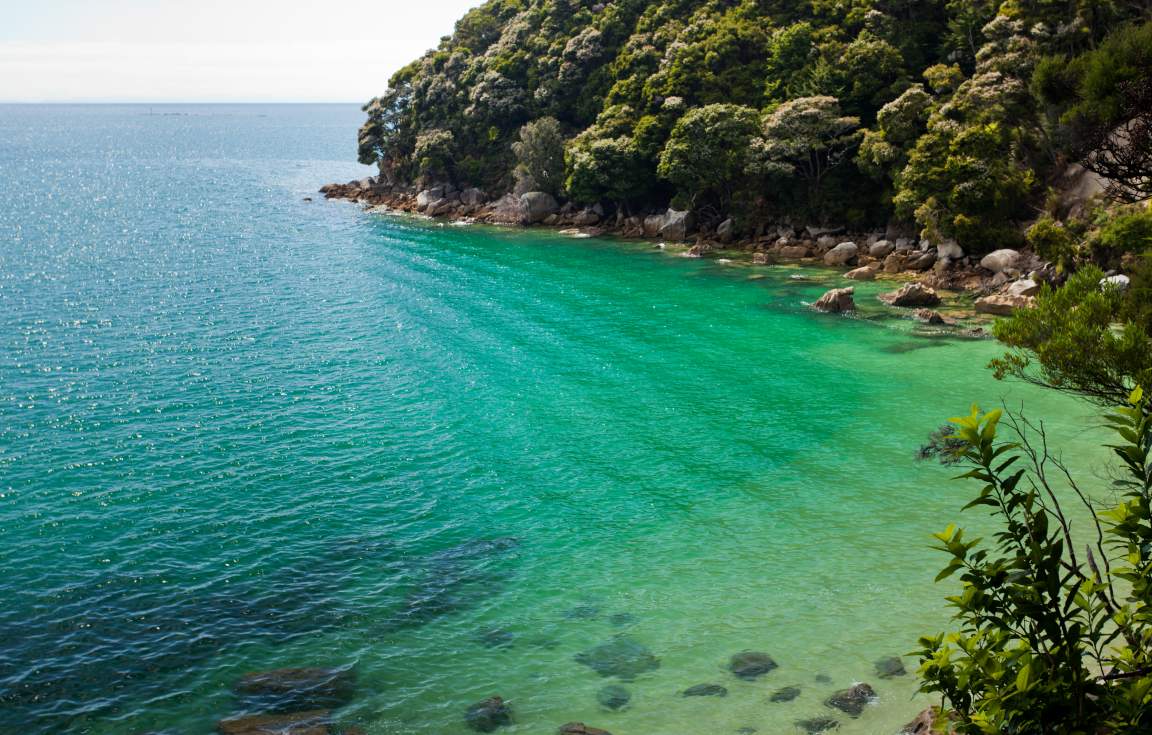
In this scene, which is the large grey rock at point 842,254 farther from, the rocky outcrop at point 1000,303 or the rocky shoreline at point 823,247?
the rocky outcrop at point 1000,303

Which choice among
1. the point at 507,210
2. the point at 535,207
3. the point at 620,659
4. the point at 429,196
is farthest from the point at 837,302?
the point at 429,196

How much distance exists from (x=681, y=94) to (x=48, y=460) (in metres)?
71.3

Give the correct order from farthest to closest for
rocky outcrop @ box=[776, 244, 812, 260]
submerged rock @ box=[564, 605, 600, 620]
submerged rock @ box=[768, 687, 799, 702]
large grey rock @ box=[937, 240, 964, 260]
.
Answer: rocky outcrop @ box=[776, 244, 812, 260] → large grey rock @ box=[937, 240, 964, 260] → submerged rock @ box=[564, 605, 600, 620] → submerged rock @ box=[768, 687, 799, 702]

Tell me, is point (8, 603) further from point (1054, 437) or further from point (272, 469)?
point (1054, 437)

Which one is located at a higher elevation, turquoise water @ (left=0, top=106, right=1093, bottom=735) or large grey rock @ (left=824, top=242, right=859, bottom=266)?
large grey rock @ (left=824, top=242, right=859, bottom=266)

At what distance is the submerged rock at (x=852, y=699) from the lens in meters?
20.0

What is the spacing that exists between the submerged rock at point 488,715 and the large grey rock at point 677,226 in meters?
70.7

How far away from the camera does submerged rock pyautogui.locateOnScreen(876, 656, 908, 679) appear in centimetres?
2131

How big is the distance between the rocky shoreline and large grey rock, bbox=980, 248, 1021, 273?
7 centimetres

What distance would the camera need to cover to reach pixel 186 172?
551 ft

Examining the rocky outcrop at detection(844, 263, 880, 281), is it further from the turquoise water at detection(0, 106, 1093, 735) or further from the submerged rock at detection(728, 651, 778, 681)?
the submerged rock at detection(728, 651, 778, 681)

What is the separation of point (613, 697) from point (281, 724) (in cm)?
791

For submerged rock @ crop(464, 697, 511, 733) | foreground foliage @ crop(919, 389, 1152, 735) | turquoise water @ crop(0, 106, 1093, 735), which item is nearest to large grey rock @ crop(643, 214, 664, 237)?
turquoise water @ crop(0, 106, 1093, 735)

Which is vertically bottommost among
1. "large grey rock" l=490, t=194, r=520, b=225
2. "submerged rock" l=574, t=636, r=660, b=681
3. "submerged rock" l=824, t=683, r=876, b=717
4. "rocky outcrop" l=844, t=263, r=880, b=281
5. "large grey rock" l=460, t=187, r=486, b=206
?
"submerged rock" l=574, t=636, r=660, b=681
